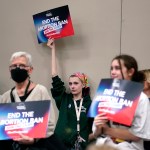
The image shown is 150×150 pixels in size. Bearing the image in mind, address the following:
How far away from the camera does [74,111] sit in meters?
3.31

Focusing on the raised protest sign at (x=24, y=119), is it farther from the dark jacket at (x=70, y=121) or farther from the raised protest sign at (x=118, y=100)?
the dark jacket at (x=70, y=121)

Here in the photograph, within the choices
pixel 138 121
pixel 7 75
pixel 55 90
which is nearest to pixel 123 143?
pixel 138 121

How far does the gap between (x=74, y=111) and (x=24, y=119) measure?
1.12 meters

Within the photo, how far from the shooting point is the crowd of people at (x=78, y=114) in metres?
2.06

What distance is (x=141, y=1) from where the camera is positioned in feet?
11.4

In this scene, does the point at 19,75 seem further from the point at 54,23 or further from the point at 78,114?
the point at 54,23

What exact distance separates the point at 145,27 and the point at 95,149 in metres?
2.48

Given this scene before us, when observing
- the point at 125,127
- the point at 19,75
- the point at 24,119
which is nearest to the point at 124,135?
the point at 125,127

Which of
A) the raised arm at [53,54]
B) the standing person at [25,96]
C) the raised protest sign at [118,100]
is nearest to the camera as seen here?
the raised protest sign at [118,100]

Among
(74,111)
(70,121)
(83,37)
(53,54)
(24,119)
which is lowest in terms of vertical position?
(70,121)

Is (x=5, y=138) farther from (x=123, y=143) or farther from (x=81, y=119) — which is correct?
(x=81, y=119)

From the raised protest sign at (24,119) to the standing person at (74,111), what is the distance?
3.18ft

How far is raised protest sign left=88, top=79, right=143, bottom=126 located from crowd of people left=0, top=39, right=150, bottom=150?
0.20ft

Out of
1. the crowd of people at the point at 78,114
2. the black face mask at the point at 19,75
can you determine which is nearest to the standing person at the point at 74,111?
the crowd of people at the point at 78,114
